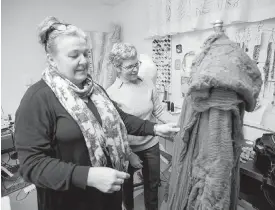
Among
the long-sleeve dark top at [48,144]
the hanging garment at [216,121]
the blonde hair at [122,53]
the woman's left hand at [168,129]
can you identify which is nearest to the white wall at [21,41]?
the blonde hair at [122,53]

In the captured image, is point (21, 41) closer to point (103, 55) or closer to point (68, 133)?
point (103, 55)

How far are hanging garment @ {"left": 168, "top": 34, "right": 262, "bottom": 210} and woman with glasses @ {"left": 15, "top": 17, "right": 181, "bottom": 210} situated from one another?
0.29 meters

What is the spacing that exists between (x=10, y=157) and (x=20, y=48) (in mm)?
1666

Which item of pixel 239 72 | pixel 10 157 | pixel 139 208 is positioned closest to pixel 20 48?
pixel 10 157

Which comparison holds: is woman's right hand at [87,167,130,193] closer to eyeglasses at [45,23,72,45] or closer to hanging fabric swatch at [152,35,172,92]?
eyeglasses at [45,23,72,45]

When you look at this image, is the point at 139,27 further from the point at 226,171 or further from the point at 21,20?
the point at 226,171

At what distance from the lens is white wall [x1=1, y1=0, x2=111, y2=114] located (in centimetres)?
308

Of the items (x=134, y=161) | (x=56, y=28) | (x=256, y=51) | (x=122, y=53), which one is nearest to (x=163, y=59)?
(x=256, y=51)

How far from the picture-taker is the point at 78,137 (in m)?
0.95

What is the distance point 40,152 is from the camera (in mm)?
847

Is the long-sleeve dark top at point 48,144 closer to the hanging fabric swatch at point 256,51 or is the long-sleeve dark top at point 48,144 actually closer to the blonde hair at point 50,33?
the blonde hair at point 50,33

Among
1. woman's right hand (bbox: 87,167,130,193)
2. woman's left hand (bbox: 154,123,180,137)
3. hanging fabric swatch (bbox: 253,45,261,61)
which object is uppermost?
hanging fabric swatch (bbox: 253,45,261,61)

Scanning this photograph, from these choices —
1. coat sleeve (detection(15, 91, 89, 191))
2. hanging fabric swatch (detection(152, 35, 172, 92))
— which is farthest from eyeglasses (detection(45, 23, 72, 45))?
hanging fabric swatch (detection(152, 35, 172, 92))

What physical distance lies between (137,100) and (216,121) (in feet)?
3.32
